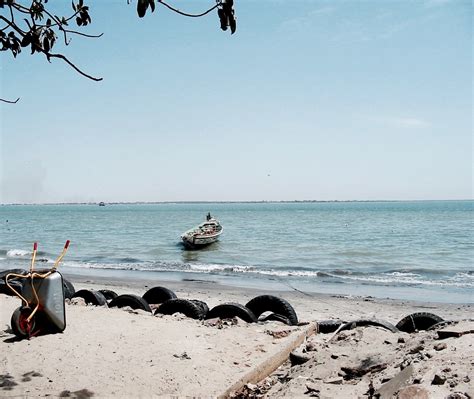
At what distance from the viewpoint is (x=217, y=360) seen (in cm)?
597

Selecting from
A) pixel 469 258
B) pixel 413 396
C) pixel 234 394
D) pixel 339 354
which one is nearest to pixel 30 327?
pixel 234 394

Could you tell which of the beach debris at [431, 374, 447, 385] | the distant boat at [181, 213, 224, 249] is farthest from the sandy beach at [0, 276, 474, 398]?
the distant boat at [181, 213, 224, 249]

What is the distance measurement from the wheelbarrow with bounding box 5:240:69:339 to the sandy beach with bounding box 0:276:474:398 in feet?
0.64

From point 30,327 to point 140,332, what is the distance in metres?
1.46

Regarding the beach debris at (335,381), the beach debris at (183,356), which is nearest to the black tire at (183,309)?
the beach debris at (183,356)

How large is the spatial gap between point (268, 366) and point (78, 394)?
88.1 inches

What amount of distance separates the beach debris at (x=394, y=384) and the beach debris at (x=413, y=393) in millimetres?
130

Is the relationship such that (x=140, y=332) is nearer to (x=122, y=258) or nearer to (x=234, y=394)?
(x=234, y=394)

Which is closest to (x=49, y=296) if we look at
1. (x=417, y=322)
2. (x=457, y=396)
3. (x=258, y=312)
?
(x=258, y=312)

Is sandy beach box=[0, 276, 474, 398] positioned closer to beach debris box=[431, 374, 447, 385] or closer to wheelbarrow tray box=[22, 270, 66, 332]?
beach debris box=[431, 374, 447, 385]

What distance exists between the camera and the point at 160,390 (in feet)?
16.7

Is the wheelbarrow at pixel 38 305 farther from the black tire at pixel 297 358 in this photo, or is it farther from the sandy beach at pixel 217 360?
the black tire at pixel 297 358

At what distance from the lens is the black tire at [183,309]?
8.49 m

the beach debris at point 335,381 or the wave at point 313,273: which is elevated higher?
the beach debris at point 335,381
